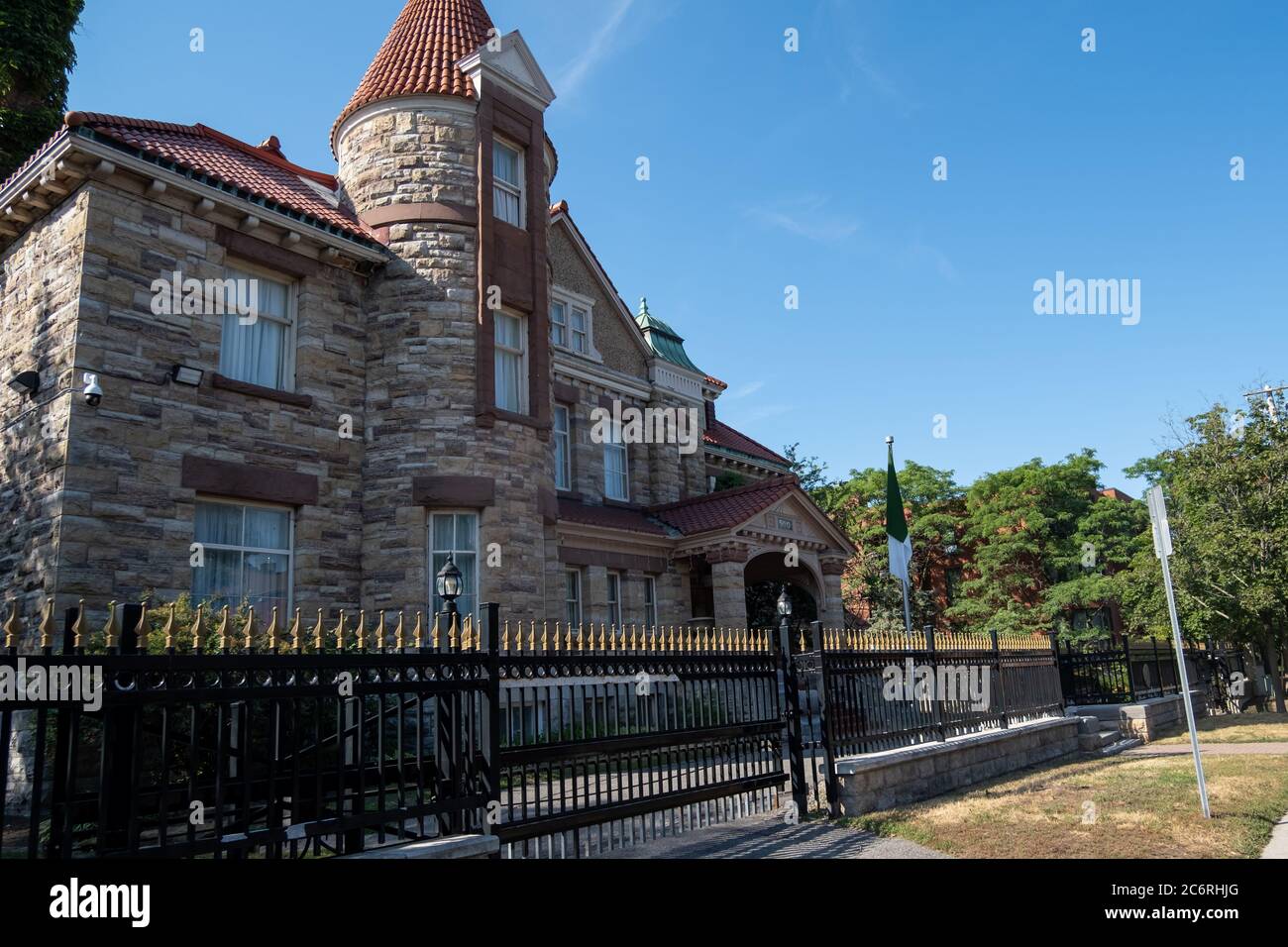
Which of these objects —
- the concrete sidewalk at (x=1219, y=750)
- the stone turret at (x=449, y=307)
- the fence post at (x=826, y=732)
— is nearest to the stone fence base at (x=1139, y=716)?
the concrete sidewalk at (x=1219, y=750)

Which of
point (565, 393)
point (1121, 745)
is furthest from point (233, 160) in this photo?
point (1121, 745)

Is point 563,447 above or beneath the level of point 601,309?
beneath

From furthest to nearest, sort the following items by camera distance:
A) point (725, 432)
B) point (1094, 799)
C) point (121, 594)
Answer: point (725, 432), point (121, 594), point (1094, 799)

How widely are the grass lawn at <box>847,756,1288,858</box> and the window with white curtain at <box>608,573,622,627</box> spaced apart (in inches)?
375

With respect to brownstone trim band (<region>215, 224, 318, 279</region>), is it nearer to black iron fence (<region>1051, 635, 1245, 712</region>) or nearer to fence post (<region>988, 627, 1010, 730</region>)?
fence post (<region>988, 627, 1010, 730</region>)

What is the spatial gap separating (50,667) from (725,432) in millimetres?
25120

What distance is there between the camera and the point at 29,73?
63.8ft

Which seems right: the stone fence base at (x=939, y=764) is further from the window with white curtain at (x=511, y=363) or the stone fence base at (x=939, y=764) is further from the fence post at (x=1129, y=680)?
the window with white curtain at (x=511, y=363)

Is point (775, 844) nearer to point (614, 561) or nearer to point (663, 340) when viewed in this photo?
point (614, 561)

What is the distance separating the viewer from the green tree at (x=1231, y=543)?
20.8m

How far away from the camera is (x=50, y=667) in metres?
4.07

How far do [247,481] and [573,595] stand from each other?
8.06 metres
